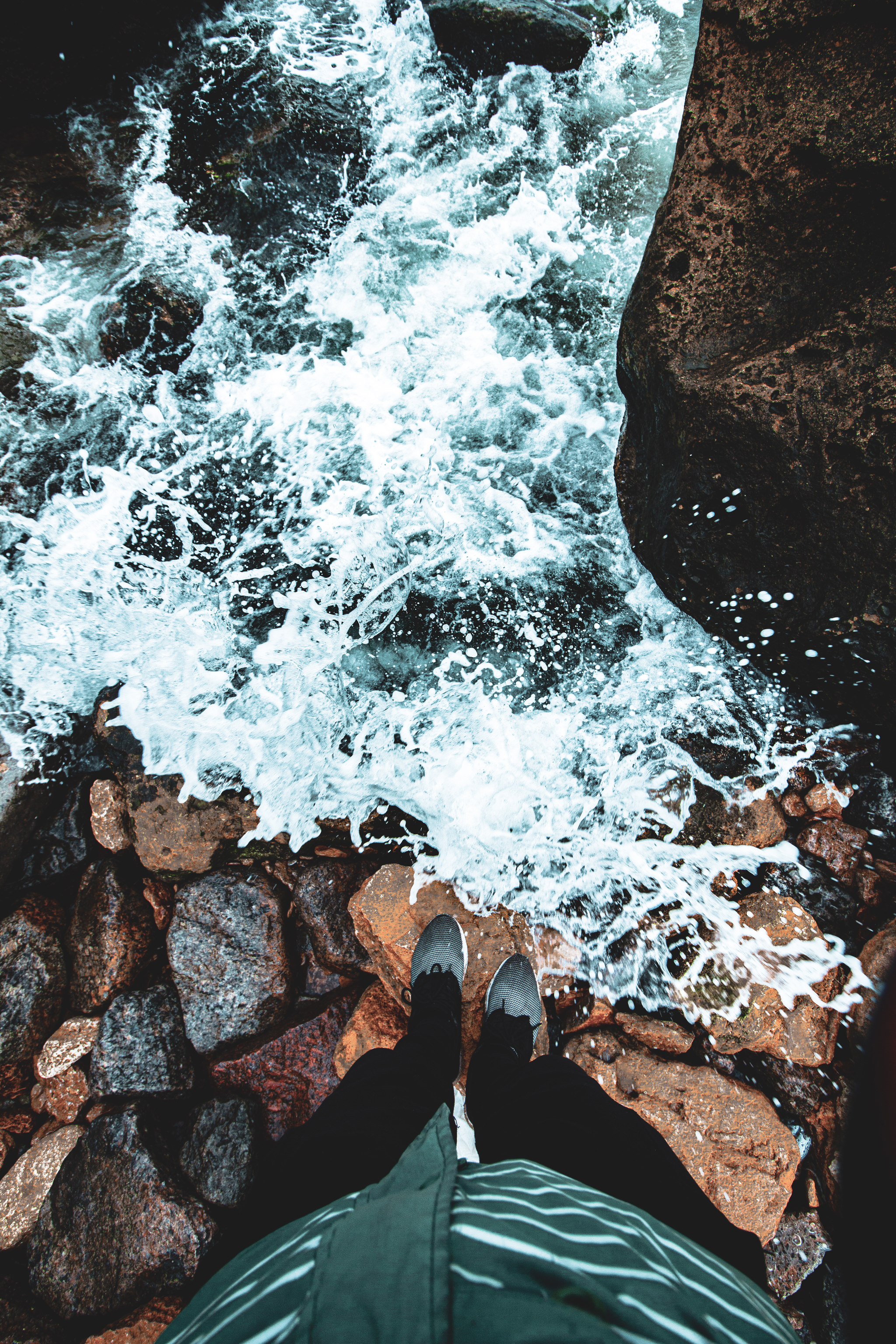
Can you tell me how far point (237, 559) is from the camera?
2.72 metres

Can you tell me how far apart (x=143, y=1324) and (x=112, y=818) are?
182 centimetres

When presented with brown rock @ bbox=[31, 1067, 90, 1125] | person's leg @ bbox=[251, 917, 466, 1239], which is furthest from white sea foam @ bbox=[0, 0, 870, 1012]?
brown rock @ bbox=[31, 1067, 90, 1125]

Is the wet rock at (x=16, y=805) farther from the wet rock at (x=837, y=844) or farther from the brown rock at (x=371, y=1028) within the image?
the wet rock at (x=837, y=844)

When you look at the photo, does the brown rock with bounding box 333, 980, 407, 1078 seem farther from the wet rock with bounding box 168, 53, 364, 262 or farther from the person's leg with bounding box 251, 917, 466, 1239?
the wet rock with bounding box 168, 53, 364, 262

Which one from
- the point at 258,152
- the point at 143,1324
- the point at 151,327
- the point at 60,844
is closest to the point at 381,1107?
the point at 143,1324

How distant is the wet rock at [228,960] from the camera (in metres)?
2.27

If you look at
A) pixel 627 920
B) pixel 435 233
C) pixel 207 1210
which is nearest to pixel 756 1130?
pixel 627 920

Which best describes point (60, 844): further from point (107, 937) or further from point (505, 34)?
point (505, 34)

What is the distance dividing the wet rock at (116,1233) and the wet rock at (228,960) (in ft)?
1.37

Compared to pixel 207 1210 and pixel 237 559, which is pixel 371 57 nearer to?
pixel 237 559

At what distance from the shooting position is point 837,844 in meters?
2.29

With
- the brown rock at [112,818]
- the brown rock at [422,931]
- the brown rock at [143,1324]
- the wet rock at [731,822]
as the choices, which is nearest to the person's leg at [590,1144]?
the brown rock at [422,931]

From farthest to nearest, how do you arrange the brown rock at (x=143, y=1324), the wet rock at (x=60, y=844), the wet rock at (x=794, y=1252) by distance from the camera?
the wet rock at (x=60, y=844) < the wet rock at (x=794, y=1252) < the brown rock at (x=143, y=1324)

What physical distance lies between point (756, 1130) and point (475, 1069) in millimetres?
1123
